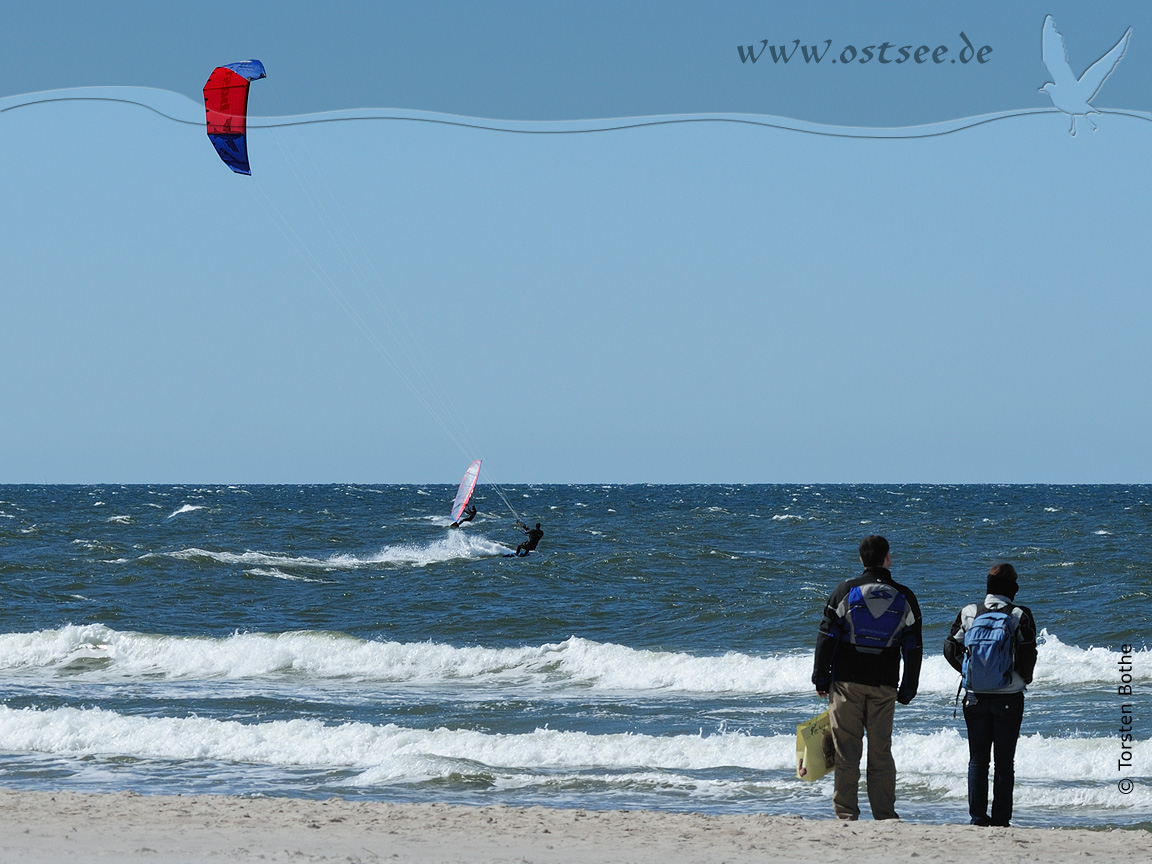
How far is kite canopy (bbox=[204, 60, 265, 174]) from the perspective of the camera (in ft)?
43.7

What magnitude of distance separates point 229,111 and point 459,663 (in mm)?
7599

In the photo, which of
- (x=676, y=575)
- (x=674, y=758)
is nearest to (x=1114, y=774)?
(x=674, y=758)

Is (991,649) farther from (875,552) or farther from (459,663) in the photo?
(459,663)

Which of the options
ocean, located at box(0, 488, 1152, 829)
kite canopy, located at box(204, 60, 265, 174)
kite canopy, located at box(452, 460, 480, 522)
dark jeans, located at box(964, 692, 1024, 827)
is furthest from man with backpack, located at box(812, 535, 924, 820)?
kite canopy, located at box(452, 460, 480, 522)

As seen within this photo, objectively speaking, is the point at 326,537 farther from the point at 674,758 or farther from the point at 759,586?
the point at 674,758

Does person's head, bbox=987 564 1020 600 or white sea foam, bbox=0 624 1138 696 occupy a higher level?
person's head, bbox=987 564 1020 600

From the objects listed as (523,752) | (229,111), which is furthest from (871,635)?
(229,111)

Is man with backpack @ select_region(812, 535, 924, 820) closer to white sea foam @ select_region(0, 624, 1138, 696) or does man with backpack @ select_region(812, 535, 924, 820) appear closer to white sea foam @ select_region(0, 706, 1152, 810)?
white sea foam @ select_region(0, 706, 1152, 810)

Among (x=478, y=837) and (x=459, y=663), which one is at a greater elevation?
(x=478, y=837)

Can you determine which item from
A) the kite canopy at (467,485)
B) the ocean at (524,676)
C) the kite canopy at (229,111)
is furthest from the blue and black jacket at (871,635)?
the kite canopy at (467,485)

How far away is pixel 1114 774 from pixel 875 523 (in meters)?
41.2

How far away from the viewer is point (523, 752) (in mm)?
9984

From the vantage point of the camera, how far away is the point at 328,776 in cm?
940

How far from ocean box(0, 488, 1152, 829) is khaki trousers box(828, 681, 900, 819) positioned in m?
1.72
